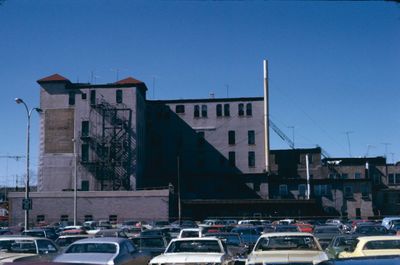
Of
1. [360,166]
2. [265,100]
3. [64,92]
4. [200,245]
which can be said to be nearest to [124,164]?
[64,92]

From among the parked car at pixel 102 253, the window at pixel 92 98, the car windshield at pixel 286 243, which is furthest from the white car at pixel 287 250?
the window at pixel 92 98

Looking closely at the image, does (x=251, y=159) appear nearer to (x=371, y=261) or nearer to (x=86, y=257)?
(x=86, y=257)

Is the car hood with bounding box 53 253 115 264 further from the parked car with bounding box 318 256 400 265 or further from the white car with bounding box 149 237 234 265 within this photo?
the parked car with bounding box 318 256 400 265

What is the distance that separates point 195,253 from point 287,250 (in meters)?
2.44

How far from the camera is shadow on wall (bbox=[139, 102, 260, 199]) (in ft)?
293

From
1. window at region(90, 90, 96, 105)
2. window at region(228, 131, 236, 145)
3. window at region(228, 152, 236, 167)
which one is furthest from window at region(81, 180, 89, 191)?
window at region(228, 131, 236, 145)

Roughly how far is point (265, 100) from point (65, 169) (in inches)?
1213

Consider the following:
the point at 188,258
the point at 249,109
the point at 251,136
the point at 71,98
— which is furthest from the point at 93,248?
the point at 249,109

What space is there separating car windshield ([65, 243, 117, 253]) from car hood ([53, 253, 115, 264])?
20.0 inches

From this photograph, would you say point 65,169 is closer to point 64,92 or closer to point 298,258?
point 64,92

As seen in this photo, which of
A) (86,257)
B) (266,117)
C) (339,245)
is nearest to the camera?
(86,257)

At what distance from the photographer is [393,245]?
16.4m

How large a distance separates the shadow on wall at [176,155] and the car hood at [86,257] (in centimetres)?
7285

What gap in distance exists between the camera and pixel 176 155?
92125 mm
